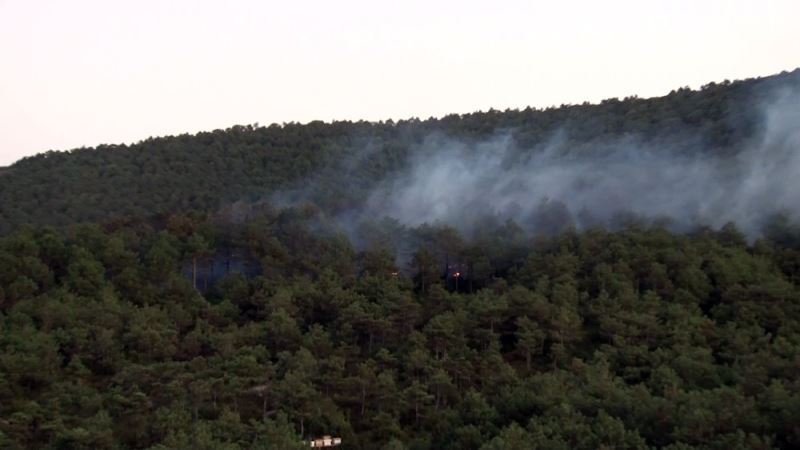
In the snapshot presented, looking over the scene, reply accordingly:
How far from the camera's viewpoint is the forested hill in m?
44.2

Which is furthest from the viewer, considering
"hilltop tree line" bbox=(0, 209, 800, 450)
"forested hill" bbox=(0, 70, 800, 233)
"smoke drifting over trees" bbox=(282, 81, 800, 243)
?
"forested hill" bbox=(0, 70, 800, 233)

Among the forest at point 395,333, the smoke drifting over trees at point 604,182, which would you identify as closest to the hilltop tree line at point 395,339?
the forest at point 395,333

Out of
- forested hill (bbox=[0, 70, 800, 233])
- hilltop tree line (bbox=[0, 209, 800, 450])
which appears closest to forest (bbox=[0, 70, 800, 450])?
hilltop tree line (bbox=[0, 209, 800, 450])

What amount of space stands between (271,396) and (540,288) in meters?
9.46

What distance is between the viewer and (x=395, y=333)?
2609 cm

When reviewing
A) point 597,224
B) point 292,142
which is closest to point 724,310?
point 597,224

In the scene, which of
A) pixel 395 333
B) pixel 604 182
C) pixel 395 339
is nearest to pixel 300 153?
pixel 604 182

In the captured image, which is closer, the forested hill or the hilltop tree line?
the hilltop tree line

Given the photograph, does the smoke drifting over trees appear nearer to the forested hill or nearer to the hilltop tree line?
the forested hill

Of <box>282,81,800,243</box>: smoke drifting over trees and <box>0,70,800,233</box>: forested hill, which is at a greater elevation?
<box>0,70,800,233</box>: forested hill

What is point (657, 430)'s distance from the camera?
57.3 ft

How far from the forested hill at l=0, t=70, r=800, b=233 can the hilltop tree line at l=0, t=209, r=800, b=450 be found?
390 inches

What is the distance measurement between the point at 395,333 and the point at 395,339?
21cm

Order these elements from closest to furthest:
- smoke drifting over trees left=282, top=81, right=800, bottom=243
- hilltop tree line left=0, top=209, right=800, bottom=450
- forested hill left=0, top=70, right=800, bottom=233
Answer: hilltop tree line left=0, top=209, right=800, bottom=450 → smoke drifting over trees left=282, top=81, right=800, bottom=243 → forested hill left=0, top=70, right=800, bottom=233
